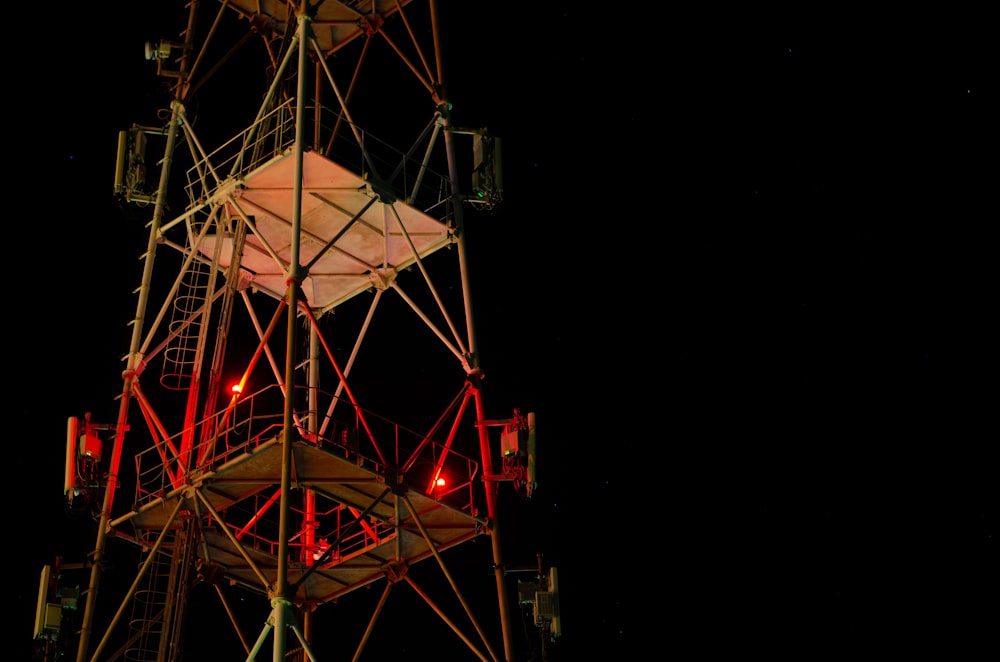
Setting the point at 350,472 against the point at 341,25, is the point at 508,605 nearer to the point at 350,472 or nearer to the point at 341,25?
the point at 350,472

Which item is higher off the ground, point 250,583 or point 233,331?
point 233,331

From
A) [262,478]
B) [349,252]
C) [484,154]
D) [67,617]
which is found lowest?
[67,617]

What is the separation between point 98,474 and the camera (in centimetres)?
2603

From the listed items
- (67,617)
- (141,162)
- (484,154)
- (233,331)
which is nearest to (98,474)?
(67,617)

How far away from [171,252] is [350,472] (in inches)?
848

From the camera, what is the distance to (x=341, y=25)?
3109 cm

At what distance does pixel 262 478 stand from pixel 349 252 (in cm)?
672

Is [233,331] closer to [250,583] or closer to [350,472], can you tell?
[250,583]

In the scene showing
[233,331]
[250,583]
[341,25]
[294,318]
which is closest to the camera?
[294,318]

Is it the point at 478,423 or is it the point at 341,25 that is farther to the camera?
the point at 341,25

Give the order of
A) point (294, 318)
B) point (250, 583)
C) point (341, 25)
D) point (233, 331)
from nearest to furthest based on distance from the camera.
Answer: point (294, 318)
point (250, 583)
point (341, 25)
point (233, 331)

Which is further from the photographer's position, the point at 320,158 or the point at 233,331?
the point at 233,331

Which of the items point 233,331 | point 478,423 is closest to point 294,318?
point 478,423

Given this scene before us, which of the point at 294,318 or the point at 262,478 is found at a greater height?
the point at 294,318
